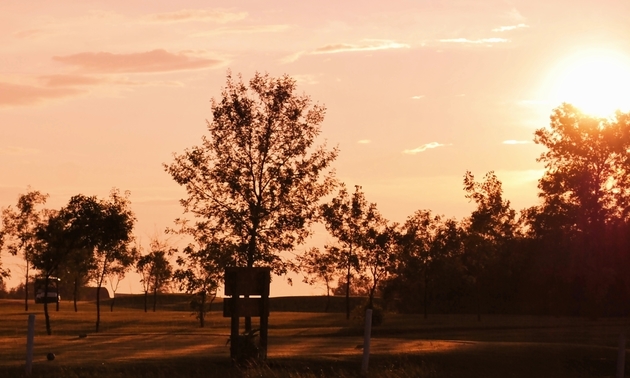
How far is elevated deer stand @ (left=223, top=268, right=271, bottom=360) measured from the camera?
26.2 m

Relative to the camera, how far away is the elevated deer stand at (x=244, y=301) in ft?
86.0

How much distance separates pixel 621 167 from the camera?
254 feet

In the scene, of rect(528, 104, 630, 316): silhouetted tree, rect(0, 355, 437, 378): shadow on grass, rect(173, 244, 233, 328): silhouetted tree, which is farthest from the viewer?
rect(528, 104, 630, 316): silhouetted tree

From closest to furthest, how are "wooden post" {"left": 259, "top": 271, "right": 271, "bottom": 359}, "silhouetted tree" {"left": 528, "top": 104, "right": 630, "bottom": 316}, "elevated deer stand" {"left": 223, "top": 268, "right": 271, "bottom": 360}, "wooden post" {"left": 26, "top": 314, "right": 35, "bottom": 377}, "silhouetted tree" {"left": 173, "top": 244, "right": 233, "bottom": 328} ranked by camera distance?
"wooden post" {"left": 26, "top": 314, "right": 35, "bottom": 377} < "elevated deer stand" {"left": 223, "top": 268, "right": 271, "bottom": 360} < "wooden post" {"left": 259, "top": 271, "right": 271, "bottom": 359} < "silhouetted tree" {"left": 173, "top": 244, "right": 233, "bottom": 328} < "silhouetted tree" {"left": 528, "top": 104, "right": 630, "bottom": 316}

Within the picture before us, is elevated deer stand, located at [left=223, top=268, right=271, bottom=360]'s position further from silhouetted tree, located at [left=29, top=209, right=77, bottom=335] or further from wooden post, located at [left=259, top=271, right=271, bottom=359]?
silhouetted tree, located at [left=29, top=209, right=77, bottom=335]

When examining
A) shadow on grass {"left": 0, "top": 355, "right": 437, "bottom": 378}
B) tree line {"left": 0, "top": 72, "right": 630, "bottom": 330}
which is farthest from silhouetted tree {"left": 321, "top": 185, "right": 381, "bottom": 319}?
shadow on grass {"left": 0, "top": 355, "right": 437, "bottom": 378}

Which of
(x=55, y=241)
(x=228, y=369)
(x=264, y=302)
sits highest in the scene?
(x=55, y=241)

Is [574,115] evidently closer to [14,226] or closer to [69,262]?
[69,262]

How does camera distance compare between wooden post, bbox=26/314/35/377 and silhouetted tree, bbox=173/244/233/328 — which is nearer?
wooden post, bbox=26/314/35/377

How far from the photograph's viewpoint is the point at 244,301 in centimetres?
2662

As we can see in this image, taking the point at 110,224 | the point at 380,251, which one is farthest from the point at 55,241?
the point at 380,251

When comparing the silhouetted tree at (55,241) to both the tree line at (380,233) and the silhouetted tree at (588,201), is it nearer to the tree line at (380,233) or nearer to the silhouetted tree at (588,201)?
the tree line at (380,233)

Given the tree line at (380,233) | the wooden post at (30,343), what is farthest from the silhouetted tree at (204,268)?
the wooden post at (30,343)

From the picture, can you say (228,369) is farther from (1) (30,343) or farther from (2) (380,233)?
(2) (380,233)
